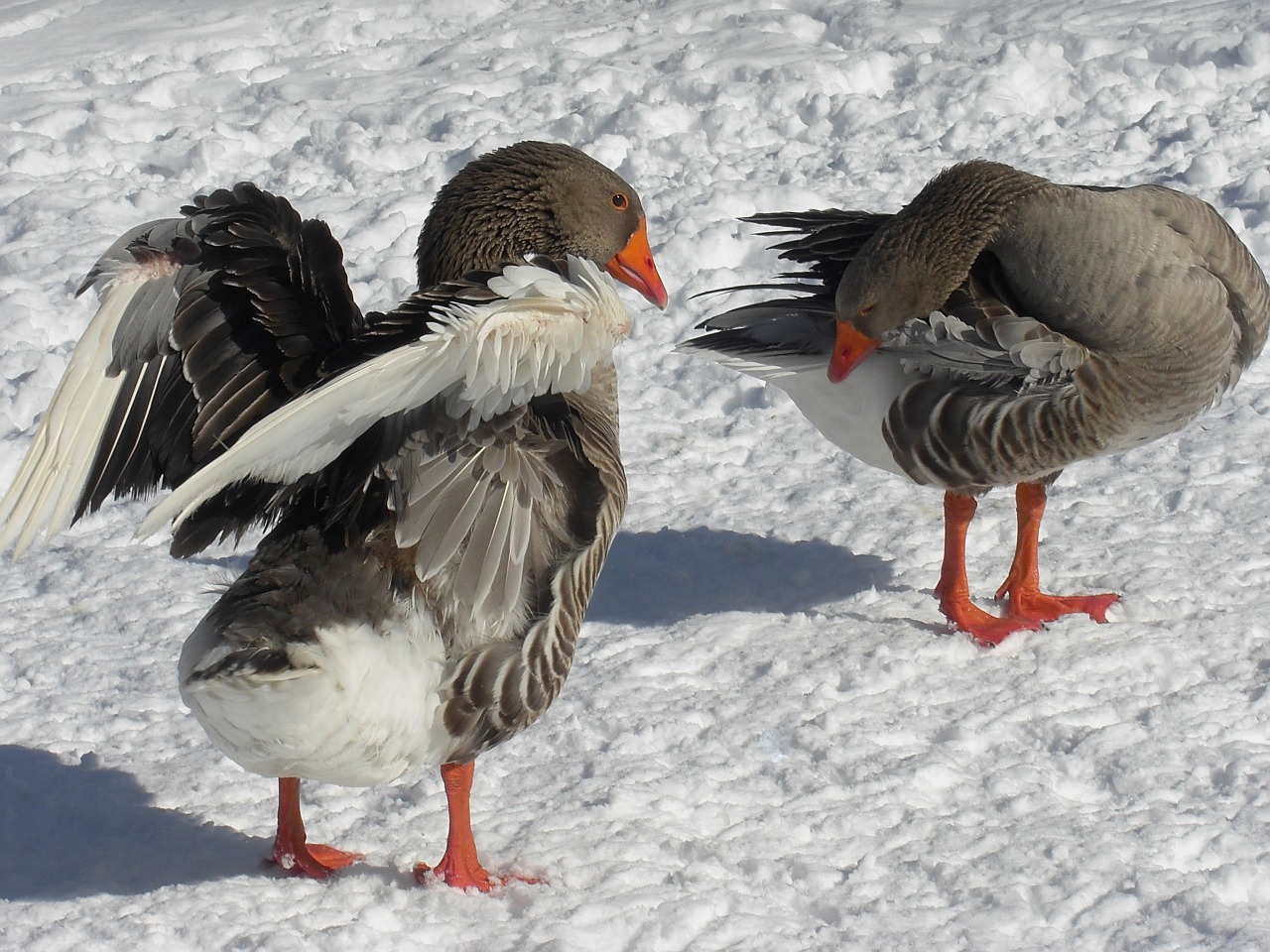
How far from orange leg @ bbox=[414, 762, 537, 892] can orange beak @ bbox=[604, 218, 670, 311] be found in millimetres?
1751

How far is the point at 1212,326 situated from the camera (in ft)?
15.9

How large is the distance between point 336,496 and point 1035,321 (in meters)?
2.42

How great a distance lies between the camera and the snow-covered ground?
3.71 meters

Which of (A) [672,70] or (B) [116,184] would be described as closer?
(B) [116,184]

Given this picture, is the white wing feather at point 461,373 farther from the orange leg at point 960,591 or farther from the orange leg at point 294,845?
the orange leg at point 960,591

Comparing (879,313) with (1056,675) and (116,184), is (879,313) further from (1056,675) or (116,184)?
(116,184)

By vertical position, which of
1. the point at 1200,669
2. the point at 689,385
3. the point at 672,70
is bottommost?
the point at 1200,669

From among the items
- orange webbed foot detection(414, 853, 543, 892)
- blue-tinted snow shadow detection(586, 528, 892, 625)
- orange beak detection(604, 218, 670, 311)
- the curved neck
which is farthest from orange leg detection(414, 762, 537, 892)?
the curved neck

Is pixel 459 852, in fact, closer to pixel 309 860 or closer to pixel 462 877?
pixel 462 877

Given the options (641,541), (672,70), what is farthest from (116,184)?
(641,541)

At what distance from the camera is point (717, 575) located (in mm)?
5559

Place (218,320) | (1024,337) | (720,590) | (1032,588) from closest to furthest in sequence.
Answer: (218,320)
(1024,337)
(1032,588)
(720,590)

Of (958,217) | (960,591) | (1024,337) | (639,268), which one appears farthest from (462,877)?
(958,217)

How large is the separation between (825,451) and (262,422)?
3.93 m
